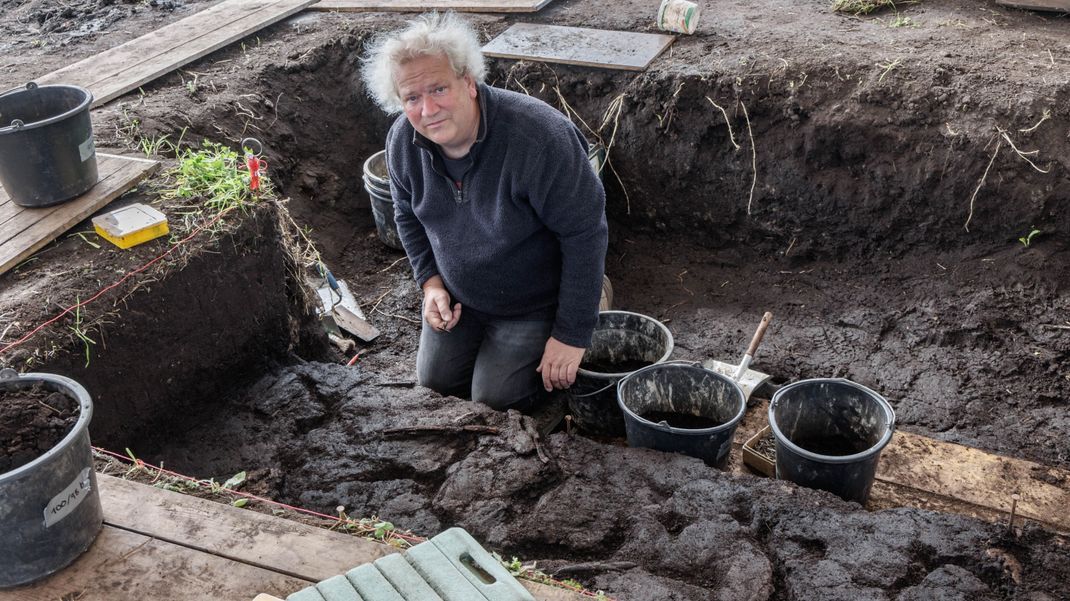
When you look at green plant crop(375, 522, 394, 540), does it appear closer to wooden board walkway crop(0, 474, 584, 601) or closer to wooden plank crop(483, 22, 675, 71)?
wooden board walkway crop(0, 474, 584, 601)

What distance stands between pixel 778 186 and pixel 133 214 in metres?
3.24

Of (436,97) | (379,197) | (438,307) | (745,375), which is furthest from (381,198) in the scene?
(745,375)

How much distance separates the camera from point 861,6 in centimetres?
533

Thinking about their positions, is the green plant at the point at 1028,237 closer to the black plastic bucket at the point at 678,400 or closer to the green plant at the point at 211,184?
the black plastic bucket at the point at 678,400

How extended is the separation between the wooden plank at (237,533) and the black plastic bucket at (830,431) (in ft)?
5.74

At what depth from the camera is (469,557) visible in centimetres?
183

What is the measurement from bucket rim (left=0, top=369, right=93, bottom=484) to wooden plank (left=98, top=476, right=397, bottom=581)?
0.25m

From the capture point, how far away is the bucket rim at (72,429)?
5.81 ft

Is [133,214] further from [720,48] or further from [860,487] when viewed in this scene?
[720,48]

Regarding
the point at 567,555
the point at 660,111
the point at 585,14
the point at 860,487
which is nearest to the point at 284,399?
the point at 567,555

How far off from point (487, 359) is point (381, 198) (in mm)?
1737

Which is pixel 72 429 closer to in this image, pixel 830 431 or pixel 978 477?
pixel 830 431

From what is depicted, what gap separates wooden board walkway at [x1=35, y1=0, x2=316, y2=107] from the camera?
4809 mm

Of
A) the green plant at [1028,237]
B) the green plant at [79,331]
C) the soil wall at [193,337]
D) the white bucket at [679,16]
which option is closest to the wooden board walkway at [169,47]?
the soil wall at [193,337]
